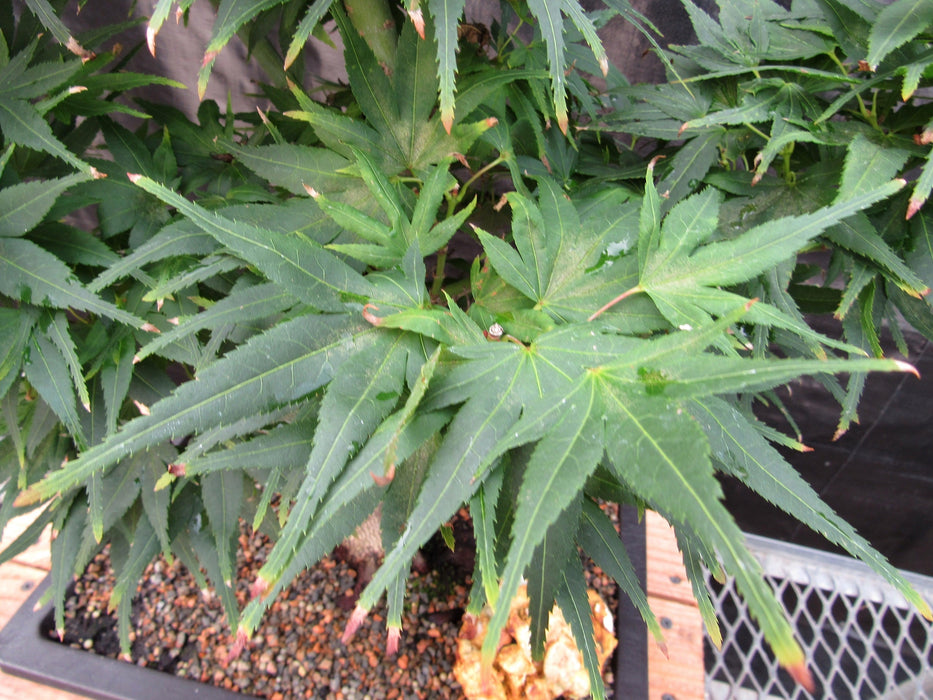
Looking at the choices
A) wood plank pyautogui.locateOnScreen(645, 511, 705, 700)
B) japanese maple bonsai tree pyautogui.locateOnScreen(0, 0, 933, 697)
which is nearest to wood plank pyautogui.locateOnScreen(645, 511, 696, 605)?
wood plank pyautogui.locateOnScreen(645, 511, 705, 700)

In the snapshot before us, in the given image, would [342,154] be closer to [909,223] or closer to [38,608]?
[909,223]

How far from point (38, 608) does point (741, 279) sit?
0.80 metres

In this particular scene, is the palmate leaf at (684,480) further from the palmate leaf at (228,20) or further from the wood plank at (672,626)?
the wood plank at (672,626)

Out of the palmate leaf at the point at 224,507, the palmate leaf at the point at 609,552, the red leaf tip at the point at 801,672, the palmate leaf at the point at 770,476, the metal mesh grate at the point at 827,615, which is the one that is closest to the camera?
the red leaf tip at the point at 801,672

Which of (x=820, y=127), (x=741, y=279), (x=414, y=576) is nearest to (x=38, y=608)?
(x=414, y=576)

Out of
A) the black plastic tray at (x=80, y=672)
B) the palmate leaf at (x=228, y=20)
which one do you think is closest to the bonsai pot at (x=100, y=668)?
the black plastic tray at (x=80, y=672)

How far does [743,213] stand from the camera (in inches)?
18.4


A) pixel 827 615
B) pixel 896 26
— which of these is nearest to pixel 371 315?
pixel 896 26

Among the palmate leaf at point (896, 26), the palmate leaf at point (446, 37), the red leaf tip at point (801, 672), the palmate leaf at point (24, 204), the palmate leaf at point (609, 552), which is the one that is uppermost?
the palmate leaf at point (896, 26)

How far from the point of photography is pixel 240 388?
309 mm

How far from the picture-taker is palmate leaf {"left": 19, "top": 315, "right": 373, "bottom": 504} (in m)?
0.30

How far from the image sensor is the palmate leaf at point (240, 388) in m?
0.30

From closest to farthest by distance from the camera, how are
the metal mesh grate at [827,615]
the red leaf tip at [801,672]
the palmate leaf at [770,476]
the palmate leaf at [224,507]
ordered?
the red leaf tip at [801,672]
the palmate leaf at [770,476]
the palmate leaf at [224,507]
the metal mesh grate at [827,615]

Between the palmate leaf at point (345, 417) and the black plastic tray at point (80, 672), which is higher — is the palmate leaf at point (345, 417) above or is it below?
above
